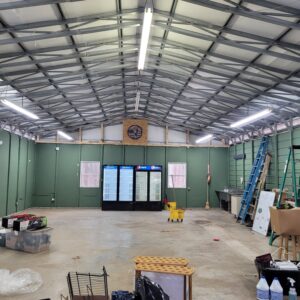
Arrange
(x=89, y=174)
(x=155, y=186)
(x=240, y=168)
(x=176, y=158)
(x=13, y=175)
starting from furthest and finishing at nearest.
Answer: (x=176, y=158)
(x=89, y=174)
(x=155, y=186)
(x=240, y=168)
(x=13, y=175)

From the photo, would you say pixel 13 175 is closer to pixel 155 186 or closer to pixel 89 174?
pixel 89 174

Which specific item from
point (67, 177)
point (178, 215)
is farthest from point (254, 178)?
point (67, 177)

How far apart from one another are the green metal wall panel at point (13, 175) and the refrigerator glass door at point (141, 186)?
5.02 meters

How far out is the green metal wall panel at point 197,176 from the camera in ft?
46.0

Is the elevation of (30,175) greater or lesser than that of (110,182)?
greater

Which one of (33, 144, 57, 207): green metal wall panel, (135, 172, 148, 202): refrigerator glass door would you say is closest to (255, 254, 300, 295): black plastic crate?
(135, 172, 148, 202): refrigerator glass door

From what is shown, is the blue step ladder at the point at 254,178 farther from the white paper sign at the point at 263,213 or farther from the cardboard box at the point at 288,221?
the cardboard box at the point at 288,221

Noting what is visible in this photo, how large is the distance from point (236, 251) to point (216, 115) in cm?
586

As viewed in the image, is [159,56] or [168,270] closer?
[168,270]

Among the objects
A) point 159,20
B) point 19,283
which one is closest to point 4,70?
point 159,20

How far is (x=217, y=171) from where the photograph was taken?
1425cm

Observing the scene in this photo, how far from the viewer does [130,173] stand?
13273 mm

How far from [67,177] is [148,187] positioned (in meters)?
3.84

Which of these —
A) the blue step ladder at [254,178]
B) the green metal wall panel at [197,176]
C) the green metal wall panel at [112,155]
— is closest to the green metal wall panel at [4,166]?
the green metal wall panel at [112,155]
